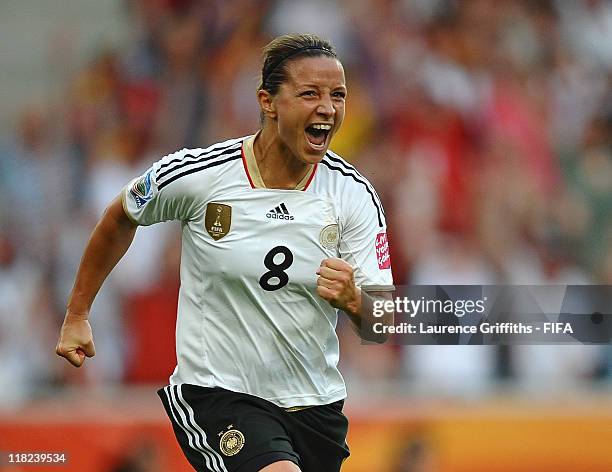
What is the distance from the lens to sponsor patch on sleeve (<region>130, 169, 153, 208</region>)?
491 centimetres

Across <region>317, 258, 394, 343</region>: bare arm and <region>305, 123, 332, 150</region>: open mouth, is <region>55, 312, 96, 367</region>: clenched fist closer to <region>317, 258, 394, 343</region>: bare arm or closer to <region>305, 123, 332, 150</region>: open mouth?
<region>317, 258, 394, 343</region>: bare arm

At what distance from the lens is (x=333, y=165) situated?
5039 mm

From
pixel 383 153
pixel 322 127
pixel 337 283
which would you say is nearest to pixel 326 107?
pixel 322 127

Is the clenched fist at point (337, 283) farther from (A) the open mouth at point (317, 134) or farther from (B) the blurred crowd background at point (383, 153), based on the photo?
(B) the blurred crowd background at point (383, 153)

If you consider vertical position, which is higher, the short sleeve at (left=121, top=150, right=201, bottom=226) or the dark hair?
the dark hair

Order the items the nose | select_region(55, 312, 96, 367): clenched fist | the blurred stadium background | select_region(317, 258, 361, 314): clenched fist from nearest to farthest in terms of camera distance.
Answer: select_region(317, 258, 361, 314): clenched fist < the nose < select_region(55, 312, 96, 367): clenched fist < the blurred stadium background

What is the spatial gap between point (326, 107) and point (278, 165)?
354 millimetres

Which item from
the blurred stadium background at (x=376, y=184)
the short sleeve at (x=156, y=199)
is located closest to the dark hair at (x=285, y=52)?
the short sleeve at (x=156, y=199)

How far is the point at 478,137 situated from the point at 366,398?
8.50ft

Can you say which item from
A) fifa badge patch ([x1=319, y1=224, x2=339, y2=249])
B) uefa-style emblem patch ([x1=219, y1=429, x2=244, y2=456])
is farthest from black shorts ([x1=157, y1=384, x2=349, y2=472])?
fifa badge patch ([x1=319, y1=224, x2=339, y2=249])

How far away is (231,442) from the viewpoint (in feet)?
15.3

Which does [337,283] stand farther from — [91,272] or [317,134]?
[91,272]

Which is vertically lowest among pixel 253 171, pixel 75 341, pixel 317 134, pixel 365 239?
pixel 75 341

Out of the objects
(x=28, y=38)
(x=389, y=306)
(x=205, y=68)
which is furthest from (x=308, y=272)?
(x=28, y=38)
